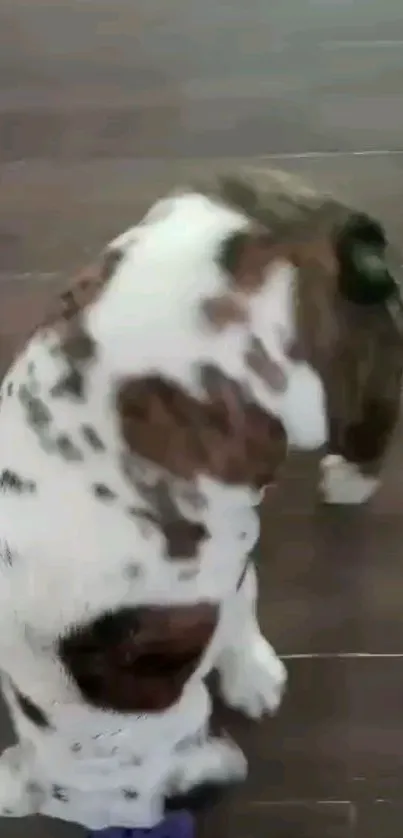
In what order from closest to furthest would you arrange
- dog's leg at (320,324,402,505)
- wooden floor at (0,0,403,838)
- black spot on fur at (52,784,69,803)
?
dog's leg at (320,324,402,505)
black spot on fur at (52,784,69,803)
wooden floor at (0,0,403,838)

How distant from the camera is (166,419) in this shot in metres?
0.84

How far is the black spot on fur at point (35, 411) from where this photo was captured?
2.90ft

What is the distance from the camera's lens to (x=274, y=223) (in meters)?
0.86

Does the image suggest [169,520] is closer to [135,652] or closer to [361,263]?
[135,652]

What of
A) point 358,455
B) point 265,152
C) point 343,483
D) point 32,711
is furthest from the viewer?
point 265,152

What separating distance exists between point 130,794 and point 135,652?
317 mm

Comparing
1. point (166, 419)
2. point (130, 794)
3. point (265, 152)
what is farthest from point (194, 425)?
point (265, 152)


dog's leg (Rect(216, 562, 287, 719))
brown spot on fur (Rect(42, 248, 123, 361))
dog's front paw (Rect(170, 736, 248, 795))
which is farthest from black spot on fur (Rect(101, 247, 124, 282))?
dog's front paw (Rect(170, 736, 248, 795))

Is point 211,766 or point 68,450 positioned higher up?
point 68,450

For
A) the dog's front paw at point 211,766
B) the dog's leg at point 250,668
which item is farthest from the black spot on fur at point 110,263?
the dog's front paw at point 211,766

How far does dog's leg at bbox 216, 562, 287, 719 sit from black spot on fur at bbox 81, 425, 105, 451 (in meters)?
0.43

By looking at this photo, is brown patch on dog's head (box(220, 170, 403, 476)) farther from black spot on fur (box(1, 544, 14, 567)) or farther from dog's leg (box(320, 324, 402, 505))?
black spot on fur (box(1, 544, 14, 567))

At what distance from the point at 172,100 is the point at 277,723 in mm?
826

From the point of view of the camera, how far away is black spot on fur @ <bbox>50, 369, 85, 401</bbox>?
2.81ft
